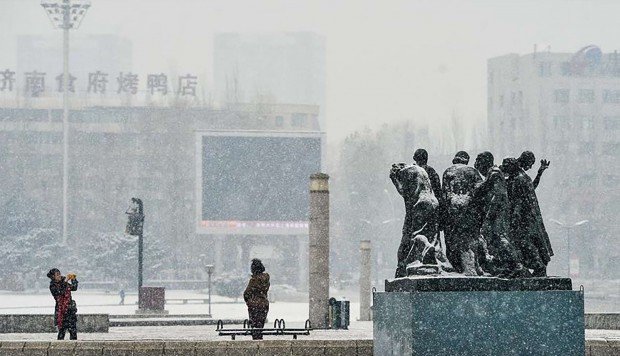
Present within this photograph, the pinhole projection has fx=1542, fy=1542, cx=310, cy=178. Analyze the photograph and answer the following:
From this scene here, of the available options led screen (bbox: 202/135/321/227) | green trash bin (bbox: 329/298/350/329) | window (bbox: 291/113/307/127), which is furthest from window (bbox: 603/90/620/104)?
green trash bin (bbox: 329/298/350/329)

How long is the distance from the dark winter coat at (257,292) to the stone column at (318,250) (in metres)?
7.54

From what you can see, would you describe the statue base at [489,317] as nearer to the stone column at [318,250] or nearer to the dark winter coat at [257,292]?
the dark winter coat at [257,292]

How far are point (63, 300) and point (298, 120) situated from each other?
383 feet

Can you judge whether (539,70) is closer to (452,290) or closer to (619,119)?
(619,119)

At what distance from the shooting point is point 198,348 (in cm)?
2186

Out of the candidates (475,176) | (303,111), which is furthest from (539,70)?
(475,176)

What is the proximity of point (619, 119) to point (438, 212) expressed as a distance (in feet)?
407

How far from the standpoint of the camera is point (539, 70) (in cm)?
13950

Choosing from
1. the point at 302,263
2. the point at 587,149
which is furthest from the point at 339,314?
the point at 587,149

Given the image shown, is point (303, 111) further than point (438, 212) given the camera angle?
Yes

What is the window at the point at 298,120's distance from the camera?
142625 millimetres

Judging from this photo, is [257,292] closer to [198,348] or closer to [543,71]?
[198,348]

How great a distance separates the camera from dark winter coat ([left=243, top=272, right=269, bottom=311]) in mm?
25531

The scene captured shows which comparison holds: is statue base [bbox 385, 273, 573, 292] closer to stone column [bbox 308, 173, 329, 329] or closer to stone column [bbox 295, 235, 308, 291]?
stone column [bbox 308, 173, 329, 329]
